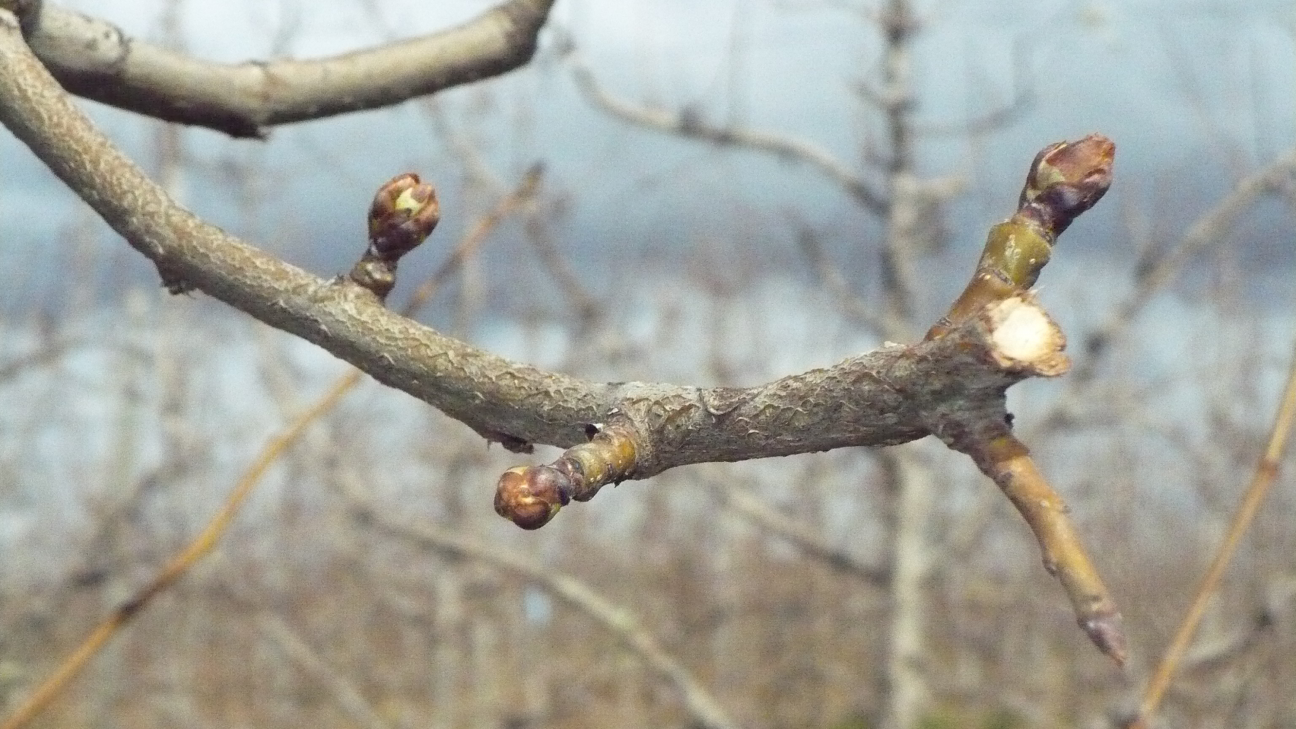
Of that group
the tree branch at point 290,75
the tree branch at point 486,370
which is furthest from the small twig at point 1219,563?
the tree branch at point 290,75

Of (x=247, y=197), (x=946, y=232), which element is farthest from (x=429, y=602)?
(x=946, y=232)

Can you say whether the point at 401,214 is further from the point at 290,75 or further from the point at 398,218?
the point at 290,75

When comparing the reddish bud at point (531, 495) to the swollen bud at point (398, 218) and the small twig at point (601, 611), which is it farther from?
the small twig at point (601, 611)

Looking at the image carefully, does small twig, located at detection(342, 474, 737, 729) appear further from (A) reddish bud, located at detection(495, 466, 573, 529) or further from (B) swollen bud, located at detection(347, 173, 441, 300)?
(A) reddish bud, located at detection(495, 466, 573, 529)

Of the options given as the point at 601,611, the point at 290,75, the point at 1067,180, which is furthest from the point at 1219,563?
the point at 601,611

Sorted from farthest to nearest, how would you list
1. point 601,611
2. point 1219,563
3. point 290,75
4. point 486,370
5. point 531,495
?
1. point 601,611
2. point 290,75
3. point 1219,563
4. point 486,370
5. point 531,495
